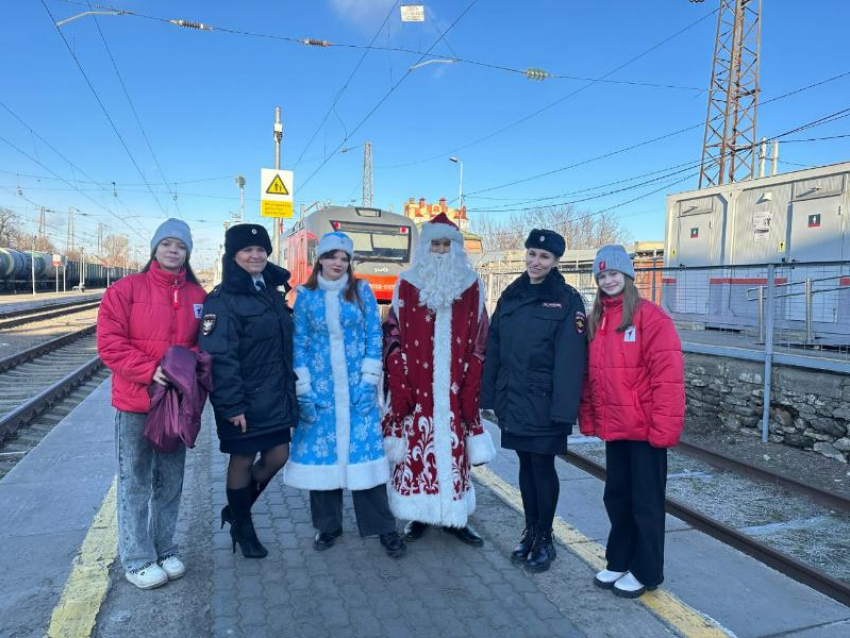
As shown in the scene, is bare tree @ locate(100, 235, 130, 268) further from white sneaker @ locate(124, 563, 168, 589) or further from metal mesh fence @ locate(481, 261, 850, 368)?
white sneaker @ locate(124, 563, 168, 589)

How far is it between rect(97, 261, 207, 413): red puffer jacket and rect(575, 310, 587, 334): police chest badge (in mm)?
1969

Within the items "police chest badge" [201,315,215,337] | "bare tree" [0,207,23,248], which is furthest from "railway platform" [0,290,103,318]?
"bare tree" [0,207,23,248]

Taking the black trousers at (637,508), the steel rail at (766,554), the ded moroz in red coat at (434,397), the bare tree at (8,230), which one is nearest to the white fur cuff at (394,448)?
the ded moroz in red coat at (434,397)

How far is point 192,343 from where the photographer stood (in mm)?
3088

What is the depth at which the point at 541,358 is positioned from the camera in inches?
125

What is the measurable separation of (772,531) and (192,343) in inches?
167

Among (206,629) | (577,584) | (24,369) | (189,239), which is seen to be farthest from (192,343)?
(24,369)

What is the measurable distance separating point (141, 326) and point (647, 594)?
114 inches

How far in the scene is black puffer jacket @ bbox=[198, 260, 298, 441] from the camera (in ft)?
9.96

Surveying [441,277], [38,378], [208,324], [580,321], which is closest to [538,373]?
[580,321]

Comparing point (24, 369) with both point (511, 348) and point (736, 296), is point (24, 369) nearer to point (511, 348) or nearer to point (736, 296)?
point (511, 348)

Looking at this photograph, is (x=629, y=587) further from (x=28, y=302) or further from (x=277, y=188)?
(x=28, y=302)

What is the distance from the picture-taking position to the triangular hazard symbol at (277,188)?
12.2 metres

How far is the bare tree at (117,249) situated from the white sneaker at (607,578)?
118 metres
